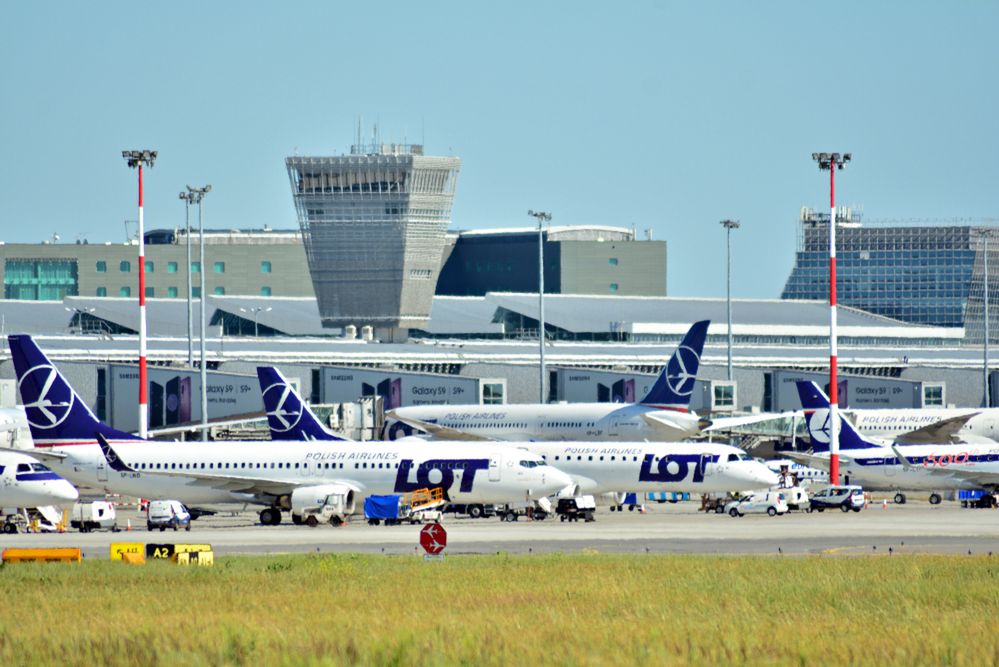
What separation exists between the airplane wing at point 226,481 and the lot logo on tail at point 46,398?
7.21 ft

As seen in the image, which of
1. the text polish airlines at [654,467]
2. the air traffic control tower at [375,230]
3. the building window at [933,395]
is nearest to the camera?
the text polish airlines at [654,467]

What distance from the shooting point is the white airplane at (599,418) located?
102188mm

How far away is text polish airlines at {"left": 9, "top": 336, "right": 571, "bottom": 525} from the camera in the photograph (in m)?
72.5

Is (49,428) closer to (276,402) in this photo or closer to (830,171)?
(276,402)

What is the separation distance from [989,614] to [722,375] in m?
108

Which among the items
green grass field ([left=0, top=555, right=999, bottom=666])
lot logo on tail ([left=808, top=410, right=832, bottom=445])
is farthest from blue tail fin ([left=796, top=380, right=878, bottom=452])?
green grass field ([left=0, top=555, right=999, bottom=666])

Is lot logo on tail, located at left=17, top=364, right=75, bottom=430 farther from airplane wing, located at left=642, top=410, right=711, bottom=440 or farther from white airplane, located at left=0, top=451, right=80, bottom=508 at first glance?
airplane wing, located at left=642, top=410, right=711, bottom=440

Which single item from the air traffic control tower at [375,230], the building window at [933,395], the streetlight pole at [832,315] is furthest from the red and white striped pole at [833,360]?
the air traffic control tower at [375,230]

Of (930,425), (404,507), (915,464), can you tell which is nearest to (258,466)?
(404,507)

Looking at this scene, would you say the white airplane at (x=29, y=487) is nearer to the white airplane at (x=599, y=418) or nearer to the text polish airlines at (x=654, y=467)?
the text polish airlines at (x=654, y=467)

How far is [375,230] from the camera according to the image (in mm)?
172375

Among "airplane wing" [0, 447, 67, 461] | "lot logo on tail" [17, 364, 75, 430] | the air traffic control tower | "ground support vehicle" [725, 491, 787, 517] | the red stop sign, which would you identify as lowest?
"ground support vehicle" [725, 491, 787, 517]

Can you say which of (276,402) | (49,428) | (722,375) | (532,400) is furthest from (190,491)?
(722,375)

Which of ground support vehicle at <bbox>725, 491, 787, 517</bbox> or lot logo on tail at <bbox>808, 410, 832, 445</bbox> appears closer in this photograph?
ground support vehicle at <bbox>725, 491, 787, 517</bbox>
